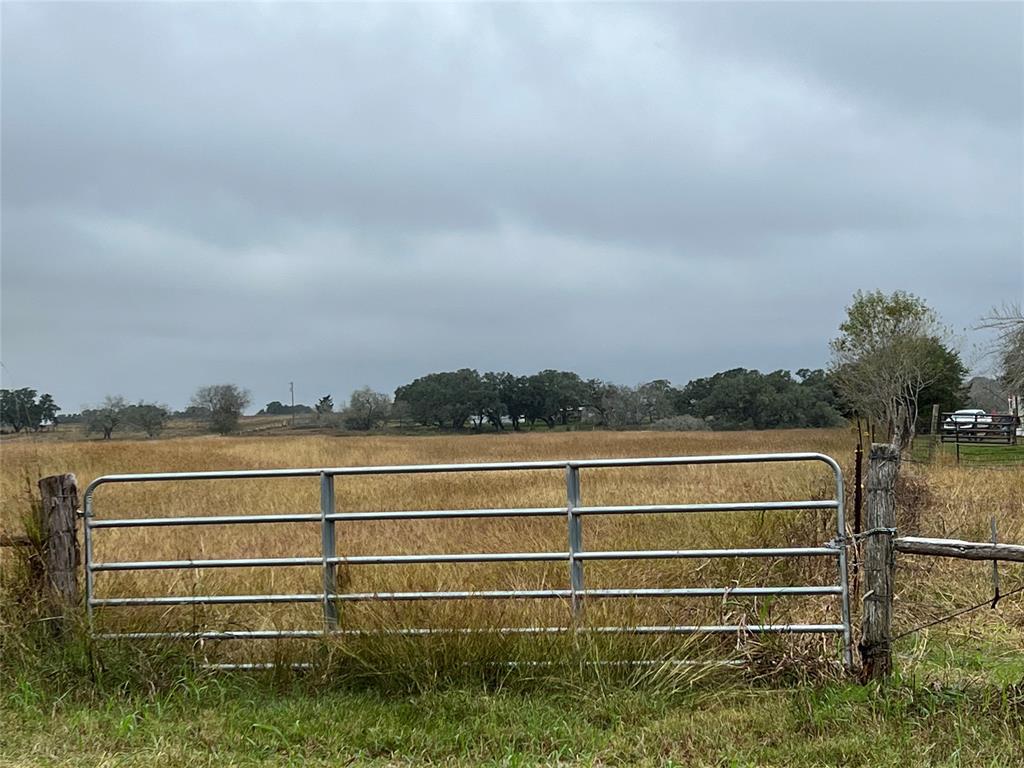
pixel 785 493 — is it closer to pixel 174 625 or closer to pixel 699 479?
pixel 699 479

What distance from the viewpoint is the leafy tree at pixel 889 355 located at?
42.6 metres

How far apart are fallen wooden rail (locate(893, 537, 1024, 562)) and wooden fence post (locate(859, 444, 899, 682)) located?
11cm

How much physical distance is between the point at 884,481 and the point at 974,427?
39.3 meters

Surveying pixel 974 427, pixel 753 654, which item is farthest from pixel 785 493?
pixel 974 427

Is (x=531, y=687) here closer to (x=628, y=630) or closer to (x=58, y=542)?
(x=628, y=630)

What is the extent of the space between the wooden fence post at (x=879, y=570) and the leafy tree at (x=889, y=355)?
3783 cm

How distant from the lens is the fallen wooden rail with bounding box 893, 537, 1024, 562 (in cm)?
519

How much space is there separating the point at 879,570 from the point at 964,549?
1.65ft

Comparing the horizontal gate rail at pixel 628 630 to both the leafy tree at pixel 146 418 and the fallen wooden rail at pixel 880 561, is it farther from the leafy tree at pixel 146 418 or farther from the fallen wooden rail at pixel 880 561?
the leafy tree at pixel 146 418

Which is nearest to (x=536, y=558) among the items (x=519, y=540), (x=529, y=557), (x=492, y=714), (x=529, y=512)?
(x=529, y=557)

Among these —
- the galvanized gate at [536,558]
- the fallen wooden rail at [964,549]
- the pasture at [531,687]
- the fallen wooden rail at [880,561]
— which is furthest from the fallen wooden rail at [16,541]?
the fallen wooden rail at [964,549]

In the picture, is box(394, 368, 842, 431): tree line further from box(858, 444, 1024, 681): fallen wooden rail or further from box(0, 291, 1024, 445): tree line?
box(858, 444, 1024, 681): fallen wooden rail

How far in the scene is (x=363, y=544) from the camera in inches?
465

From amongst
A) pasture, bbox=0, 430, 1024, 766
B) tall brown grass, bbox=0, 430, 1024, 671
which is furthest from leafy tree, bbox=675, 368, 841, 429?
pasture, bbox=0, 430, 1024, 766
